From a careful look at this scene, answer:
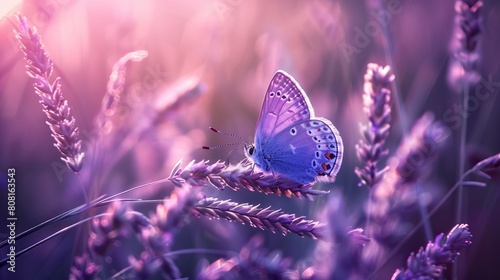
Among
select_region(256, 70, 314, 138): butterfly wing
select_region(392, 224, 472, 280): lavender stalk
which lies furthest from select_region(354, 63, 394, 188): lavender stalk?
select_region(256, 70, 314, 138): butterfly wing

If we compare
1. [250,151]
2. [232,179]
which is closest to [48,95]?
[232,179]

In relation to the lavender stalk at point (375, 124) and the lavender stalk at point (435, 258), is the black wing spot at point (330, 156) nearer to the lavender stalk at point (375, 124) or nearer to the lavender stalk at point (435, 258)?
the lavender stalk at point (375, 124)

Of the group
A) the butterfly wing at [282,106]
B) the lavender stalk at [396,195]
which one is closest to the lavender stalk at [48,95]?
the lavender stalk at [396,195]

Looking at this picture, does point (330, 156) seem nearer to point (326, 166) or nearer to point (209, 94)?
point (326, 166)

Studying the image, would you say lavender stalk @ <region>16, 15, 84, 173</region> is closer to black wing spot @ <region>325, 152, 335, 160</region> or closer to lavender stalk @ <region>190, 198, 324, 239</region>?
lavender stalk @ <region>190, 198, 324, 239</region>

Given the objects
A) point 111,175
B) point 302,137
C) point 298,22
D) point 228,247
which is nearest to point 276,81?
point 302,137
